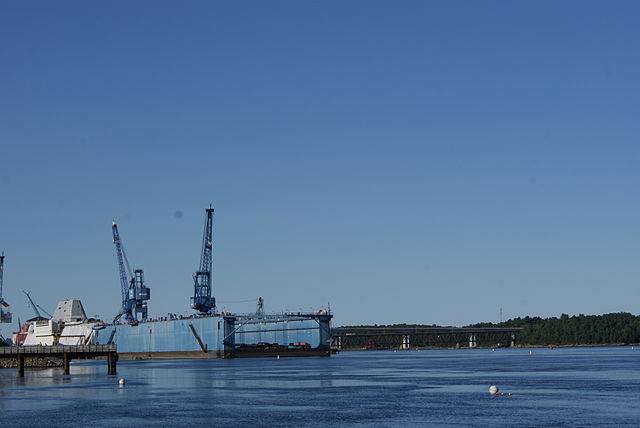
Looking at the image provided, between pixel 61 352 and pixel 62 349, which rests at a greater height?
pixel 62 349

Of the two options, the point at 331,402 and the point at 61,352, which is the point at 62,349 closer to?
the point at 61,352

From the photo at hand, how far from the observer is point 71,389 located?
97.6m

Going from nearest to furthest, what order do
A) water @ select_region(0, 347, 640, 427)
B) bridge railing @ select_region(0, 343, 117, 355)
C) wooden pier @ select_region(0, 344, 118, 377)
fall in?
water @ select_region(0, 347, 640, 427) → wooden pier @ select_region(0, 344, 118, 377) → bridge railing @ select_region(0, 343, 117, 355)

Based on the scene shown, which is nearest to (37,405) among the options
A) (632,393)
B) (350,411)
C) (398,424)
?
(350,411)

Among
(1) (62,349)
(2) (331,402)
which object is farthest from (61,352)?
(2) (331,402)

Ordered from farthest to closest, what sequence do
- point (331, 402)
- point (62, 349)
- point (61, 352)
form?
point (62, 349) → point (61, 352) → point (331, 402)

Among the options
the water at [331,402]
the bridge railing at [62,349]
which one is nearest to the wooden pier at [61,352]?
the bridge railing at [62,349]

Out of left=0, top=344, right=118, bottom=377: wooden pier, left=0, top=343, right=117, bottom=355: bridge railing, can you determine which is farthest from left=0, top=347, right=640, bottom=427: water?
left=0, top=343, right=117, bottom=355: bridge railing

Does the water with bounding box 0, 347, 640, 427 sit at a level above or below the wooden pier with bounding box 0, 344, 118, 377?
below

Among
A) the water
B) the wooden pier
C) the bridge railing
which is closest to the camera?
the water

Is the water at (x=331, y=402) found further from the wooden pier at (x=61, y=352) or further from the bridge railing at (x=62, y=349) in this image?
the bridge railing at (x=62, y=349)

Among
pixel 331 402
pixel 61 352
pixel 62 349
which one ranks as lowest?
pixel 331 402

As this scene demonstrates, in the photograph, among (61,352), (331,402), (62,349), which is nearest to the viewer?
(331,402)

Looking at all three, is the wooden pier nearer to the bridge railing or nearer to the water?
the bridge railing
